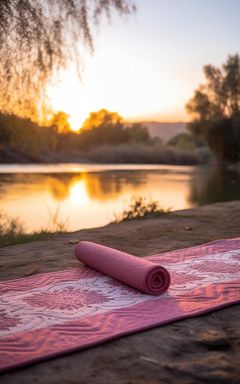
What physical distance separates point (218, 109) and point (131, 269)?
2700 centimetres

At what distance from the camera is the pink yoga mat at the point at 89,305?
1.75m

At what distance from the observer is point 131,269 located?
8.01 ft

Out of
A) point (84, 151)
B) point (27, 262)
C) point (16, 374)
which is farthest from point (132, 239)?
point (84, 151)

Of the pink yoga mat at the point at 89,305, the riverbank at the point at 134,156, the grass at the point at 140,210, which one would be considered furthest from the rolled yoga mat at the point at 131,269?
the riverbank at the point at 134,156

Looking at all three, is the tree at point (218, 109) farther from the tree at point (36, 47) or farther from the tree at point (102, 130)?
the tree at point (36, 47)

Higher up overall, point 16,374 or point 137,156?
point 137,156

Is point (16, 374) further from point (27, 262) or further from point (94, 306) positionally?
point (27, 262)

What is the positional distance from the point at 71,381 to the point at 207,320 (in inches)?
32.0

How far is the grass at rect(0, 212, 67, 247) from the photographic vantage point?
4.47 metres

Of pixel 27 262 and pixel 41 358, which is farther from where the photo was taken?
pixel 27 262

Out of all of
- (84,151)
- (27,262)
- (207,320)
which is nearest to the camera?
(207,320)

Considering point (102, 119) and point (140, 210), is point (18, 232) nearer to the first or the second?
point (140, 210)

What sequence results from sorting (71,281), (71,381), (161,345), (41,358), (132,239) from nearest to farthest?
(71,381) < (41,358) < (161,345) < (71,281) < (132,239)

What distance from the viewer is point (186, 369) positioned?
154 centimetres
